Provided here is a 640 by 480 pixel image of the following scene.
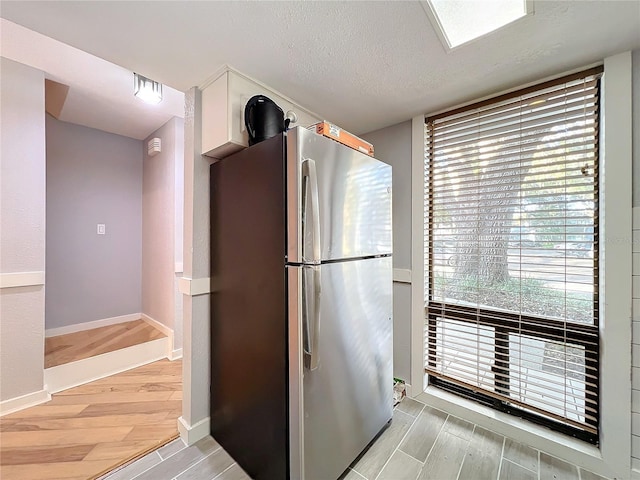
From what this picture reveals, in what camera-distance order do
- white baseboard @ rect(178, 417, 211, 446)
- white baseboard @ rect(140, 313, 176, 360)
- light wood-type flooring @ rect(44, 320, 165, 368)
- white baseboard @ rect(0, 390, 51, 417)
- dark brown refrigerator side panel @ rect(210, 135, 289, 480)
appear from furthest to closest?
white baseboard @ rect(140, 313, 176, 360)
light wood-type flooring @ rect(44, 320, 165, 368)
white baseboard @ rect(0, 390, 51, 417)
white baseboard @ rect(178, 417, 211, 446)
dark brown refrigerator side panel @ rect(210, 135, 289, 480)

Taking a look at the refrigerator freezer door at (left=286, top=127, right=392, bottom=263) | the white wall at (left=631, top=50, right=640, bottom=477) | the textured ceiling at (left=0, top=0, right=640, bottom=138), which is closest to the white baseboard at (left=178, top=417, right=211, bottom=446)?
the refrigerator freezer door at (left=286, top=127, right=392, bottom=263)

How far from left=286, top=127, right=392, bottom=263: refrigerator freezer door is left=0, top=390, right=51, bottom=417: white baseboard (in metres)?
2.30

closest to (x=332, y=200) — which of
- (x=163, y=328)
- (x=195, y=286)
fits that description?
(x=195, y=286)

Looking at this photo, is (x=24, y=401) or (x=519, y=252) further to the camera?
(x=24, y=401)

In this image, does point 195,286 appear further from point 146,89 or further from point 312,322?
point 146,89

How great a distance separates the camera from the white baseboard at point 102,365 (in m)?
2.09

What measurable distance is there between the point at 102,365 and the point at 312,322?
2.43m

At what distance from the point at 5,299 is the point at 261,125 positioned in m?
2.11

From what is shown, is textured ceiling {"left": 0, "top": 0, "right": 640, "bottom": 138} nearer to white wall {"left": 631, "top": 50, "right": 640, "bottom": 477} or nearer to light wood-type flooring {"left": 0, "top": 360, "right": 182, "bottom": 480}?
white wall {"left": 631, "top": 50, "right": 640, "bottom": 477}

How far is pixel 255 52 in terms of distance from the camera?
4.27 feet

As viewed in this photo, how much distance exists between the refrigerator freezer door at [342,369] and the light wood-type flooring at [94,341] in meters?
2.31

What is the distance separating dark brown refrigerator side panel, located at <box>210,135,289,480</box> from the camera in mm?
1157

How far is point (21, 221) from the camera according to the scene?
1814 mm

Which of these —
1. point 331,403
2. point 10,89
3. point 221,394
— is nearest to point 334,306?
point 331,403
